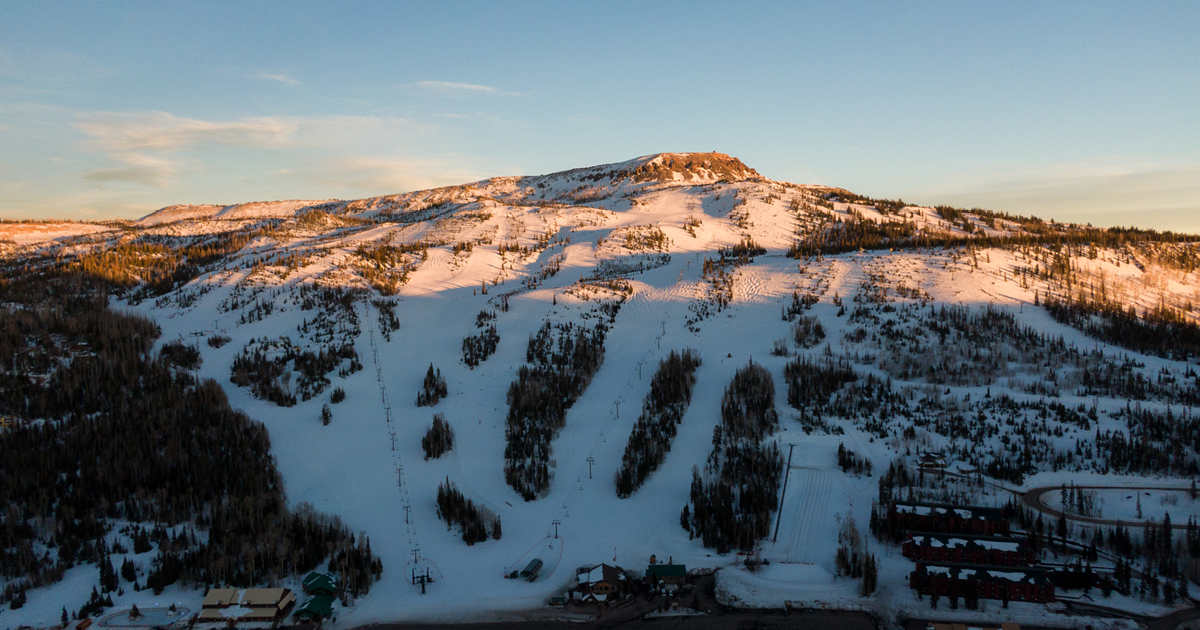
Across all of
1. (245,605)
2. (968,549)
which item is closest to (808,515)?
(968,549)

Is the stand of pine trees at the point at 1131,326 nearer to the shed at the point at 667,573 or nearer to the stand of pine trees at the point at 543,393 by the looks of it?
the stand of pine trees at the point at 543,393

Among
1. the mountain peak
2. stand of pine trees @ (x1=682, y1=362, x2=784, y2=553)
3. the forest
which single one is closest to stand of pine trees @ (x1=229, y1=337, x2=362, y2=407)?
the forest

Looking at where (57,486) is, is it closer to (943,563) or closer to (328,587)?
(328,587)

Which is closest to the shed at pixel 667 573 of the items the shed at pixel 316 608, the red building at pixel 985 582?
the red building at pixel 985 582

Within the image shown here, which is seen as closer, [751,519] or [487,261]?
[751,519]

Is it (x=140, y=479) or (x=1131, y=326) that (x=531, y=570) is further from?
(x=1131, y=326)

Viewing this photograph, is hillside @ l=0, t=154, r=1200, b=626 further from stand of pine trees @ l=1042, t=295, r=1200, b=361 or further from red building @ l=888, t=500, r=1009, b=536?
red building @ l=888, t=500, r=1009, b=536

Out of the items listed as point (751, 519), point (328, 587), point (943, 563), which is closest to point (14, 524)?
point (328, 587)
